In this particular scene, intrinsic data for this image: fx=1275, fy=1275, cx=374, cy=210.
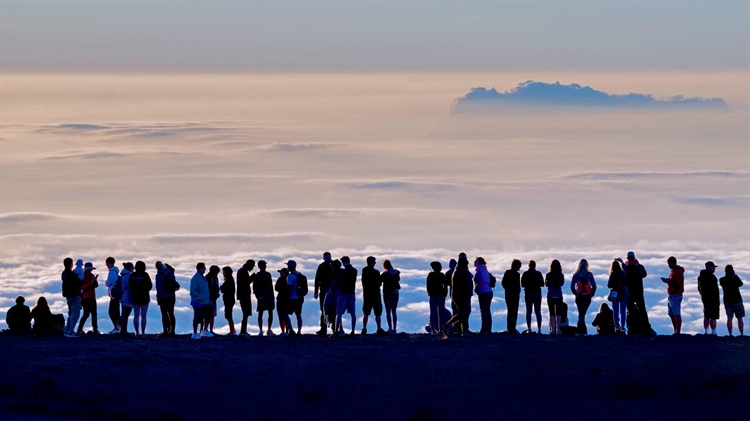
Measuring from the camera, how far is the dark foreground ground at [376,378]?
89.1 feet

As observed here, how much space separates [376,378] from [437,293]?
561 centimetres

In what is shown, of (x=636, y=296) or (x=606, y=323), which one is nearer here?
(x=636, y=296)

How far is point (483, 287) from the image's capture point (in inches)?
1385

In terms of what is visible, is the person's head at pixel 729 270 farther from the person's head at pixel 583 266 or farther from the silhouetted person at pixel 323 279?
the silhouetted person at pixel 323 279

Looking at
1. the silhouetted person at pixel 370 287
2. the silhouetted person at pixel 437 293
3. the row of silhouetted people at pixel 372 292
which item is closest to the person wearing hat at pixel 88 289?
the row of silhouetted people at pixel 372 292

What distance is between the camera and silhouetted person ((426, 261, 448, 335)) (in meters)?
35.3

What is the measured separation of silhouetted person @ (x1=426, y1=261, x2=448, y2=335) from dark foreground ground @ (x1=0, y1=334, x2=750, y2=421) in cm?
136

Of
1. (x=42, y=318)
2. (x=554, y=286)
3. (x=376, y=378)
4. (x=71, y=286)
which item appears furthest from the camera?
(x=42, y=318)

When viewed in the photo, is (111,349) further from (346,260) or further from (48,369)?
(346,260)

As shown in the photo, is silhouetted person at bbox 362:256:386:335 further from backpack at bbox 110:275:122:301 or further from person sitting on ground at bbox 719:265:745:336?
person sitting on ground at bbox 719:265:745:336

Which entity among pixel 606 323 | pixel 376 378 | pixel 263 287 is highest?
pixel 263 287

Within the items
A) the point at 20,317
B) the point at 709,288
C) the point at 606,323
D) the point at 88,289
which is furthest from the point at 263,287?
the point at 709,288

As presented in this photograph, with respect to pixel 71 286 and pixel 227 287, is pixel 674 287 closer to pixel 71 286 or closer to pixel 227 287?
pixel 227 287

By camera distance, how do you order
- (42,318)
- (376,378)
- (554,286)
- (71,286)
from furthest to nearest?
1. (42,318)
2. (554,286)
3. (71,286)
4. (376,378)
